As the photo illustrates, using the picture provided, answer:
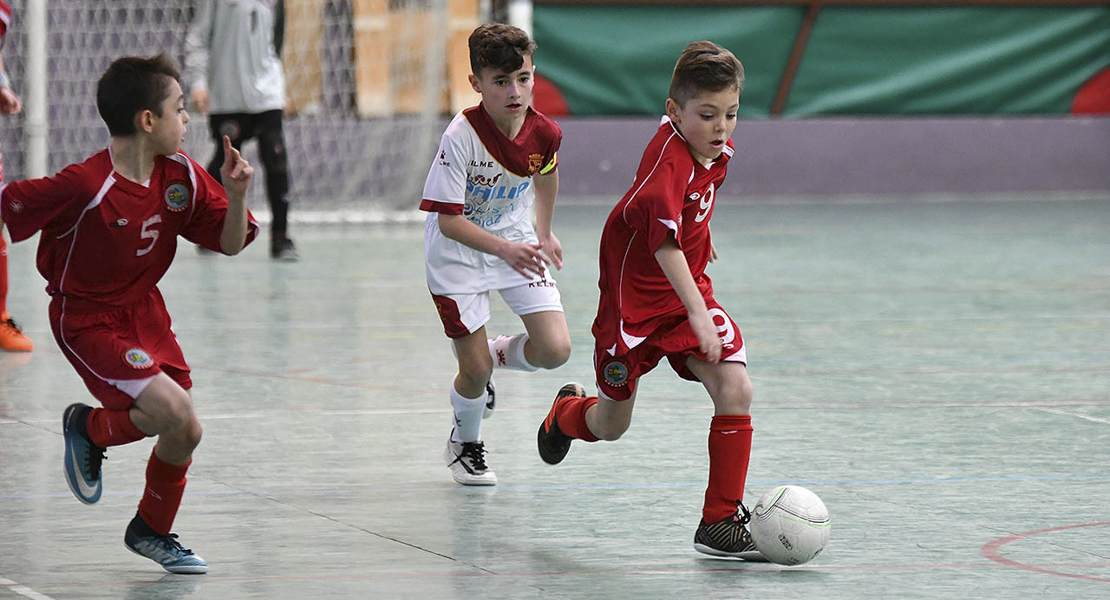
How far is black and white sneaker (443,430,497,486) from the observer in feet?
15.2

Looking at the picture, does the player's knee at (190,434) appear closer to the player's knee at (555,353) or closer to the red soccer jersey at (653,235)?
the red soccer jersey at (653,235)

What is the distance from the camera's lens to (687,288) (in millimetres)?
3867

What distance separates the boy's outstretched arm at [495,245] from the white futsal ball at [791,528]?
41.9 inches

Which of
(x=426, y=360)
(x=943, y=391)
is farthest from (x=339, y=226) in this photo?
(x=943, y=391)

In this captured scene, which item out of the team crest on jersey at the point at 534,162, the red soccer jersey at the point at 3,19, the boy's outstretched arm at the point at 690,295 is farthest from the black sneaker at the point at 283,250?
the boy's outstretched arm at the point at 690,295

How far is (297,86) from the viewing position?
15016 millimetres

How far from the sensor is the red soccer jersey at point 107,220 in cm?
371

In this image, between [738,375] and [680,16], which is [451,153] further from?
[680,16]

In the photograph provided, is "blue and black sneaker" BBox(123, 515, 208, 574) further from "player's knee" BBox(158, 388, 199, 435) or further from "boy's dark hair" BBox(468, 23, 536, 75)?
"boy's dark hair" BBox(468, 23, 536, 75)

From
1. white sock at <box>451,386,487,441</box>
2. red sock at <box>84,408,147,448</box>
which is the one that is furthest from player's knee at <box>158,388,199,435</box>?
white sock at <box>451,386,487,441</box>

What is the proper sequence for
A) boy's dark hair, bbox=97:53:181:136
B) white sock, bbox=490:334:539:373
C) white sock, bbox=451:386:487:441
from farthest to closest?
white sock, bbox=490:334:539:373
white sock, bbox=451:386:487:441
boy's dark hair, bbox=97:53:181:136

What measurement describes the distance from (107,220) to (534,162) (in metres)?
1.55

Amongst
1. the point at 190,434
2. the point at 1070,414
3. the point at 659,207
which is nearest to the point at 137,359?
the point at 190,434

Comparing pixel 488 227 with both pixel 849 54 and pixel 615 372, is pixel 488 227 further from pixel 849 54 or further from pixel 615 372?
pixel 849 54
